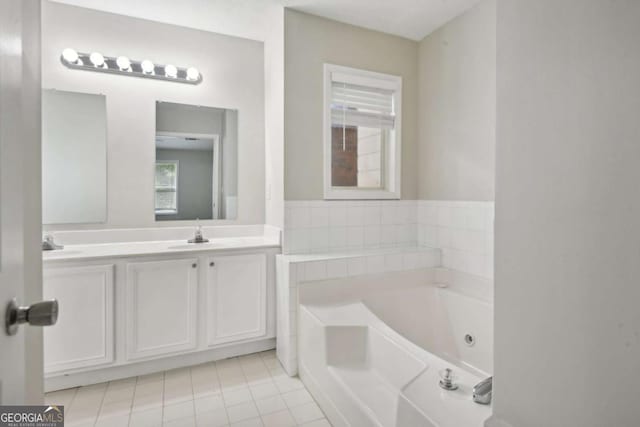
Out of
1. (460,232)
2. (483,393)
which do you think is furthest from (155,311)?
(460,232)

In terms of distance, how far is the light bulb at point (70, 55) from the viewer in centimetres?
237

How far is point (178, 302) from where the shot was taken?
226cm

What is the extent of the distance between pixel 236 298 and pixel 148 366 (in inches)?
27.6

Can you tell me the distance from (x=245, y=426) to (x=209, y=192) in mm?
1777

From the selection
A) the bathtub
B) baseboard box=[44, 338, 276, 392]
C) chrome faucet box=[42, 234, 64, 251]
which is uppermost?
chrome faucet box=[42, 234, 64, 251]

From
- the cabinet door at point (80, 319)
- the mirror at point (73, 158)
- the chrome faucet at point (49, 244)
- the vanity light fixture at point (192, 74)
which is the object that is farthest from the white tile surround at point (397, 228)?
the chrome faucet at point (49, 244)

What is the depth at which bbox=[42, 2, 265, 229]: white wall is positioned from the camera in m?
2.42

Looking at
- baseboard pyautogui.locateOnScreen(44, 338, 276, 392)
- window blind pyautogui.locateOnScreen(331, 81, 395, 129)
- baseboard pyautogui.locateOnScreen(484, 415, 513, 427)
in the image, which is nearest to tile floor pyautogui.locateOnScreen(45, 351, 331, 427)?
baseboard pyautogui.locateOnScreen(44, 338, 276, 392)

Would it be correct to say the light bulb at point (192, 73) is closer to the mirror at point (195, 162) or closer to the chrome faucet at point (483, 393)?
the mirror at point (195, 162)

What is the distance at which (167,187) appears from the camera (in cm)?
270

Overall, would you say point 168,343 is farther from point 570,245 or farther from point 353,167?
point 570,245

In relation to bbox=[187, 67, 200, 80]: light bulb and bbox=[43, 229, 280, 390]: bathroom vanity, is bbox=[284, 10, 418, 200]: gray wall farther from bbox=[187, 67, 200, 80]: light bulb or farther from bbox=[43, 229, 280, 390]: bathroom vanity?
bbox=[187, 67, 200, 80]: light bulb

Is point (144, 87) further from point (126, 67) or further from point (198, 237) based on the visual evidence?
point (198, 237)

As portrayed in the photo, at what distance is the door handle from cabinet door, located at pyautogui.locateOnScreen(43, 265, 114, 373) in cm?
163
